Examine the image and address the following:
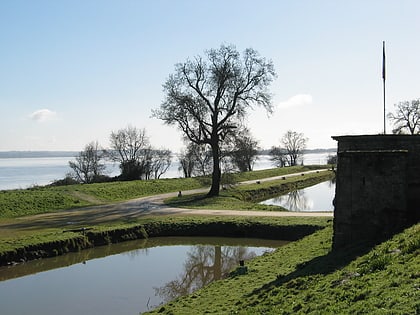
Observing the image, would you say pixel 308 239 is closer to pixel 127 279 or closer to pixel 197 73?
pixel 127 279

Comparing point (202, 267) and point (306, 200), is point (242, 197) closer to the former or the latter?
point (306, 200)

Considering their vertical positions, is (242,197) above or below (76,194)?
below

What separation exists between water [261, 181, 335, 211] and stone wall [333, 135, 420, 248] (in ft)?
78.5

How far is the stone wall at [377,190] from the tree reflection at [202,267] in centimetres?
575

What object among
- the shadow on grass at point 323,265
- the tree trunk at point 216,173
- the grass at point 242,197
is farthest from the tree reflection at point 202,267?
the tree trunk at point 216,173

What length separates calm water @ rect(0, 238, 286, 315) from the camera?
15492 mm

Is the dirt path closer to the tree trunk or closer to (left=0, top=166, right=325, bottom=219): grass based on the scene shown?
(left=0, top=166, right=325, bottom=219): grass

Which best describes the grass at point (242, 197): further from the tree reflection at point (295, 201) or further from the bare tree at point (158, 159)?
the bare tree at point (158, 159)

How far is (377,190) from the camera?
562 inches

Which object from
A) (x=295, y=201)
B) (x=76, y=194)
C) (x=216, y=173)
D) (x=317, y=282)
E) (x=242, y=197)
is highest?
(x=216, y=173)

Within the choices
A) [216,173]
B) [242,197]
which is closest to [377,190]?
[216,173]

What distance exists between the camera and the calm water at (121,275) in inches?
610

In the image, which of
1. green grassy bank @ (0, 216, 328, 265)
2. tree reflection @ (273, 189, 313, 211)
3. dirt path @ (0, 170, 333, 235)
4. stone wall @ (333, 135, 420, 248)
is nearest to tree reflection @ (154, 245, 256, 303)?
green grassy bank @ (0, 216, 328, 265)

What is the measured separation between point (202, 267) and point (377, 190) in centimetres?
928
